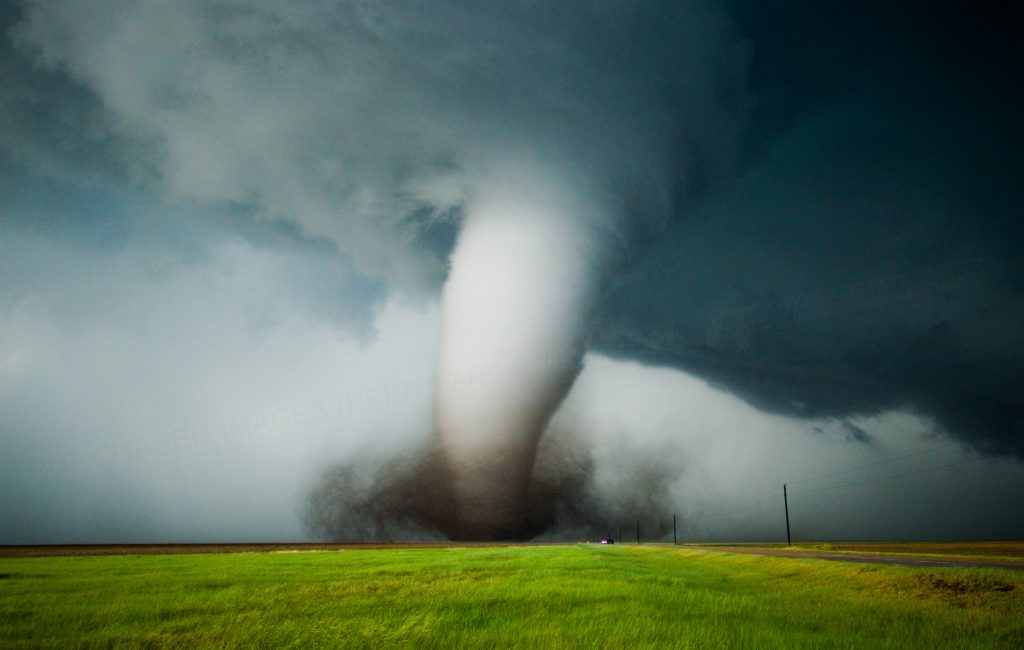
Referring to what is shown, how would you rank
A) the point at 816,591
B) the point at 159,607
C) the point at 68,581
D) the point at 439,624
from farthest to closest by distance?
Result: 1. the point at 68,581
2. the point at 816,591
3. the point at 159,607
4. the point at 439,624

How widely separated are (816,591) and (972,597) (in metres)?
4.63

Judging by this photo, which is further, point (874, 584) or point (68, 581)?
point (68, 581)

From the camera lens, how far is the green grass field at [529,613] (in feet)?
35.8

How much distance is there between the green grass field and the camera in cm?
1091

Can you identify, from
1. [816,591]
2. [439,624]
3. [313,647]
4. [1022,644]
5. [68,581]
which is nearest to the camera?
[313,647]

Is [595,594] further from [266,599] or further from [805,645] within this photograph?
[266,599]

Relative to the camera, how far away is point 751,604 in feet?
52.1

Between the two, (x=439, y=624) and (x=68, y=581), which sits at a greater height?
(x=439, y=624)

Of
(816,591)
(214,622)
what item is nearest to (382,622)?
(214,622)

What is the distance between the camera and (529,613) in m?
14.5

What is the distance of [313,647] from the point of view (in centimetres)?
1009

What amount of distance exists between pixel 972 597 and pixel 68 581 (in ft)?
117

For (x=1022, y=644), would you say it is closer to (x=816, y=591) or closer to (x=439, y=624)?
(x=816, y=591)

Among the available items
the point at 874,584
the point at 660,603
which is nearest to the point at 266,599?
the point at 660,603
